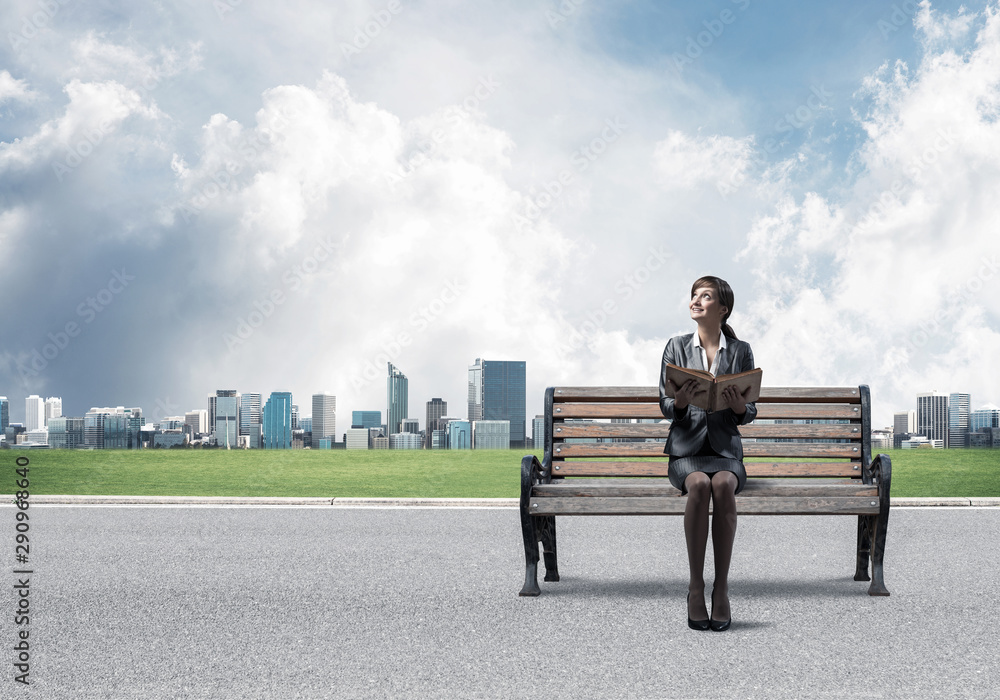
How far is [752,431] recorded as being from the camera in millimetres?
5559

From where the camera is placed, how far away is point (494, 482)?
1134cm

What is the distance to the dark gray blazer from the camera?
4426 millimetres

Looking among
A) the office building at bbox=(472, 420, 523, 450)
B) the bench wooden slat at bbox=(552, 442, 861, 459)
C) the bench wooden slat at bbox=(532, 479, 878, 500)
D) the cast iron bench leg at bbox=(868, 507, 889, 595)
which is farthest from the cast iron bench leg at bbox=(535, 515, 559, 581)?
the office building at bbox=(472, 420, 523, 450)

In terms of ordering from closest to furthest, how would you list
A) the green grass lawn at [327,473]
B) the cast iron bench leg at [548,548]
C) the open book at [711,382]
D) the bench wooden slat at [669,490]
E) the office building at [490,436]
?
the open book at [711,382] < the bench wooden slat at [669,490] < the cast iron bench leg at [548,548] < the green grass lawn at [327,473] < the office building at [490,436]

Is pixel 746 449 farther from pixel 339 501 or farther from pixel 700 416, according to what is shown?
pixel 339 501

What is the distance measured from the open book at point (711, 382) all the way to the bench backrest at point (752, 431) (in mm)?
1347

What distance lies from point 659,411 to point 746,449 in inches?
23.2

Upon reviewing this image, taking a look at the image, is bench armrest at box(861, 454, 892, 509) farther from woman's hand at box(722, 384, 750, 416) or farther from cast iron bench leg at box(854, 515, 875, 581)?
woman's hand at box(722, 384, 750, 416)

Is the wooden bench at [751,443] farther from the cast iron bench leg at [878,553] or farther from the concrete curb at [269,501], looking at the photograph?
the concrete curb at [269,501]

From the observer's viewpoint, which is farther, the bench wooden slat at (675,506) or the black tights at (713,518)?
the bench wooden slat at (675,506)

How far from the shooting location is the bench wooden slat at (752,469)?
5.40 m

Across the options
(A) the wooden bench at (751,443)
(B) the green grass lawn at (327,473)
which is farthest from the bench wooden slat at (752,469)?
(B) the green grass lawn at (327,473)

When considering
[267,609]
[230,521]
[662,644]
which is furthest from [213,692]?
[230,521]

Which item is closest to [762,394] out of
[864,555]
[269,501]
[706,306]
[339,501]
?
[864,555]
